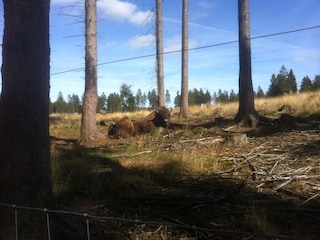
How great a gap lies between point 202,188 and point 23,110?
275 cm

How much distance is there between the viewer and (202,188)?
5465 mm

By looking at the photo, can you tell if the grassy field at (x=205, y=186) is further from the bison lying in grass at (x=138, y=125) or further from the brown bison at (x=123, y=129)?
the bison lying in grass at (x=138, y=125)

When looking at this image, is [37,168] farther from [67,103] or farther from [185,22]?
[67,103]

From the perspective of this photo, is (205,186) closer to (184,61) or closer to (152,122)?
(152,122)

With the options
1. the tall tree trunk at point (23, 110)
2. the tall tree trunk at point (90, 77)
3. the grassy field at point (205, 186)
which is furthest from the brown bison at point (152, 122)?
the tall tree trunk at point (23, 110)

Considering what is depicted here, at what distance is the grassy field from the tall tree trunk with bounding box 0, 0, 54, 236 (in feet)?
3.05

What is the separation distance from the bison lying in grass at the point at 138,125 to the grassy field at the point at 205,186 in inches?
135

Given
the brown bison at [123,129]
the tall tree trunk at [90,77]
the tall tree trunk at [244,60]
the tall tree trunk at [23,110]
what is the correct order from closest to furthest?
the tall tree trunk at [23,110], the tall tree trunk at [244,60], the tall tree trunk at [90,77], the brown bison at [123,129]

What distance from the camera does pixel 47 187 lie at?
13.3 feet

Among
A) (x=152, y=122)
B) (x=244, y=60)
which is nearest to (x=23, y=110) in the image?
(x=244, y=60)

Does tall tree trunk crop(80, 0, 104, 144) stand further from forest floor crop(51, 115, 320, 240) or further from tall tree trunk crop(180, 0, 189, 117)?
tall tree trunk crop(180, 0, 189, 117)

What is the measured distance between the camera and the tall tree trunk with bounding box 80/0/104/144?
12320 mm

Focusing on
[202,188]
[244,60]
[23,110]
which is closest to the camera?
[23,110]

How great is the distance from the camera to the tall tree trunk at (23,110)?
153 inches
